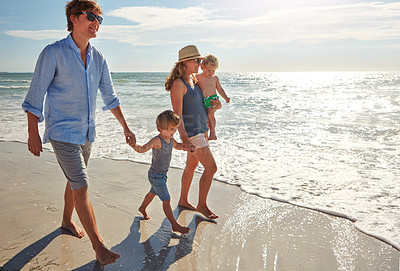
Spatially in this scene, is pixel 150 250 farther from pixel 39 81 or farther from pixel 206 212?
pixel 39 81

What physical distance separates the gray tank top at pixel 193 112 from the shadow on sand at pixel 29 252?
1.71 metres

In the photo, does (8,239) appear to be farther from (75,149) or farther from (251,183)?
(251,183)

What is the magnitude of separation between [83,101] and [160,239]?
1578 mm

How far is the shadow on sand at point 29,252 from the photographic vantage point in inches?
114

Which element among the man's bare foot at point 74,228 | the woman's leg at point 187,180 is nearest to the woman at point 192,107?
the woman's leg at point 187,180

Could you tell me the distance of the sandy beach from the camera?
3.06m

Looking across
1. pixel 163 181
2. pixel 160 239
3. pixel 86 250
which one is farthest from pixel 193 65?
pixel 86 250

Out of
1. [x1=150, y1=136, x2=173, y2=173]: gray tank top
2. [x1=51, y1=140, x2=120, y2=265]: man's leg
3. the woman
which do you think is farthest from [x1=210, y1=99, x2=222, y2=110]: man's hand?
[x1=51, y1=140, x2=120, y2=265]: man's leg

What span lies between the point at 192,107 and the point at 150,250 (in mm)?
1614

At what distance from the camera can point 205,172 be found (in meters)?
4.11

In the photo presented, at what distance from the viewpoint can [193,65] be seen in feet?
12.6

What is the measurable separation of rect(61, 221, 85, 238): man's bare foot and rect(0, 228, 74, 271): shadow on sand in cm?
4

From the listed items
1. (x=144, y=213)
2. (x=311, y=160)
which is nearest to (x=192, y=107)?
(x=144, y=213)

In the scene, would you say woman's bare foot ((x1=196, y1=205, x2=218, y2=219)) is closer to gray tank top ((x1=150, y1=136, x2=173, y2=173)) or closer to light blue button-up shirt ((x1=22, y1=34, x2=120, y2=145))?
gray tank top ((x1=150, y1=136, x2=173, y2=173))
